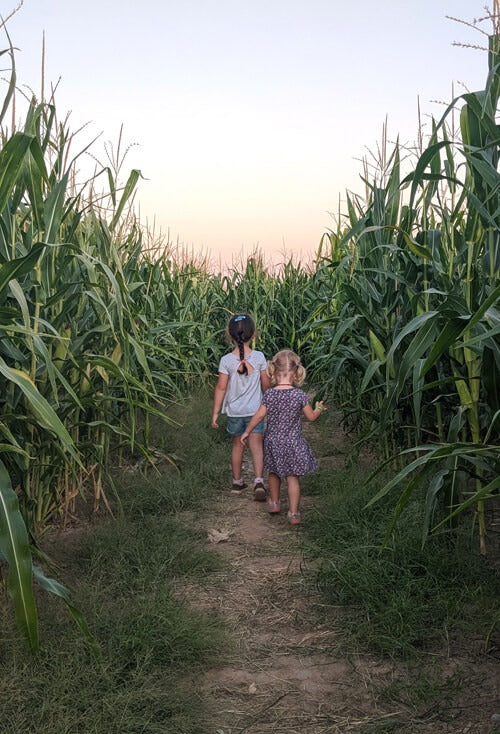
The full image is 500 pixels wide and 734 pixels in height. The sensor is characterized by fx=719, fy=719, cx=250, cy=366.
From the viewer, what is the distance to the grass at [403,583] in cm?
303

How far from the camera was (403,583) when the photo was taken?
3350 millimetres

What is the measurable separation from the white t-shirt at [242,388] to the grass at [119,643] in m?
1.48

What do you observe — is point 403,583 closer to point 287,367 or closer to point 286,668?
point 286,668

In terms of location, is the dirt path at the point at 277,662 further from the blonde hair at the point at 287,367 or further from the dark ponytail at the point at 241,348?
the dark ponytail at the point at 241,348

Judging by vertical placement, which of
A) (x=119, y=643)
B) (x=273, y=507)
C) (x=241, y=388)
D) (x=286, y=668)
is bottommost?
(x=286, y=668)

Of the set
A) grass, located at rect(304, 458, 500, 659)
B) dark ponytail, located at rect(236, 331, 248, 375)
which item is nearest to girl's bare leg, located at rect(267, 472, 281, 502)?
grass, located at rect(304, 458, 500, 659)

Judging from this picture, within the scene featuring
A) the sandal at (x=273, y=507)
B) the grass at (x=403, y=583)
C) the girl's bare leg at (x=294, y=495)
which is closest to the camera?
the grass at (x=403, y=583)

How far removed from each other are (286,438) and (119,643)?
2224 mm

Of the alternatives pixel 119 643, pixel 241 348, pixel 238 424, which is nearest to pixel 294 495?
pixel 238 424

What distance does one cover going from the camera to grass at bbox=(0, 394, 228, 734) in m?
2.47

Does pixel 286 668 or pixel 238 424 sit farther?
pixel 238 424

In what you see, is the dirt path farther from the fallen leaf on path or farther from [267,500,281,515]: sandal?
[267,500,281,515]: sandal

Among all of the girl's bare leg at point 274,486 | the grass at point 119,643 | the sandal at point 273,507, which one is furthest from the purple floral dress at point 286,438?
the grass at point 119,643

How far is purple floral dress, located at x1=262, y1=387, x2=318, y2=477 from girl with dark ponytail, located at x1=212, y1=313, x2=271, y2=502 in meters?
0.62
